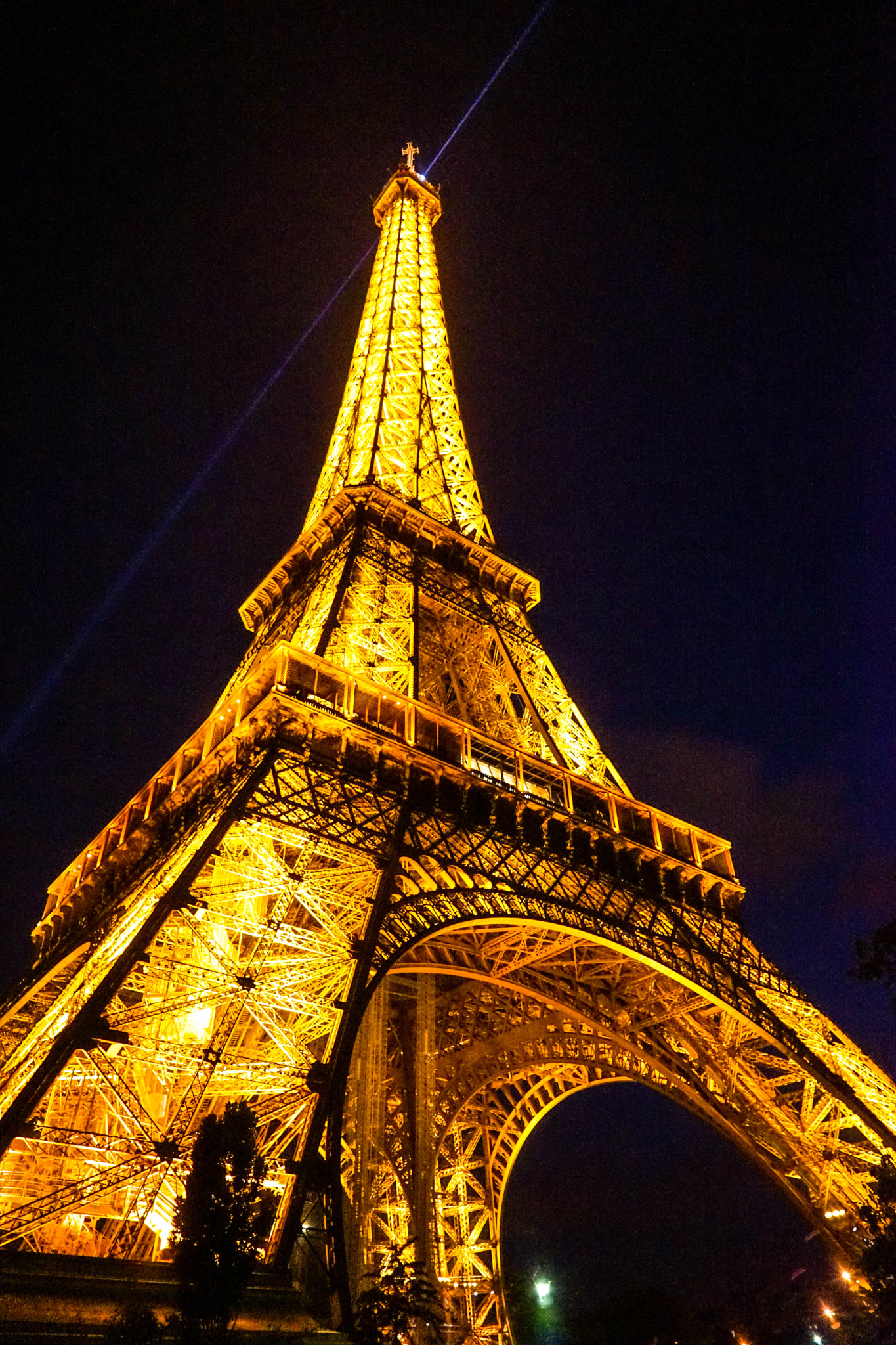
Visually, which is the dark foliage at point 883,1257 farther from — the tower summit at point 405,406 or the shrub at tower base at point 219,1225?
the tower summit at point 405,406

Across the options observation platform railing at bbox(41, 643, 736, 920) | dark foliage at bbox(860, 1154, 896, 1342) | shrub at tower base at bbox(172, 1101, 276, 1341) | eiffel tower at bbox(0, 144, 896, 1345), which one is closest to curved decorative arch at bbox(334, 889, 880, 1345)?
eiffel tower at bbox(0, 144, 896, 1345)

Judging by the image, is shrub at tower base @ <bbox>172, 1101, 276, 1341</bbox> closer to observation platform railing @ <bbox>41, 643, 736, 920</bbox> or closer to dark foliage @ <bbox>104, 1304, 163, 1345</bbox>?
dark foliage @ <bbox>104, 1304, 163, 1345</bbox>

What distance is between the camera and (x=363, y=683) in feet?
64.4

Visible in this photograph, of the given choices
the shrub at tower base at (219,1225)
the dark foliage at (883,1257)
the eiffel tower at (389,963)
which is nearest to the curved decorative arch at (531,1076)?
the eiffel tower at (389,963)

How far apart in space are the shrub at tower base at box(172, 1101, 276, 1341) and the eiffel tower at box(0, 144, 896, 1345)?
3.09 feet

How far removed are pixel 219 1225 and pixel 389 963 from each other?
5.38m

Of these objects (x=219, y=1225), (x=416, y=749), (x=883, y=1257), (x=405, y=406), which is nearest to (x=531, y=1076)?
(x=883, y=1257)

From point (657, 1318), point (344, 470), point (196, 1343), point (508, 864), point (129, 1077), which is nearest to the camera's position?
point (196, 1343)

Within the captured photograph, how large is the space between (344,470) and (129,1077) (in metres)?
23.6

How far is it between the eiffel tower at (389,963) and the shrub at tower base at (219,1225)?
3.09 feet

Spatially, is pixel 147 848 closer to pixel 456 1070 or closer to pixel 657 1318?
pixel 456 1070

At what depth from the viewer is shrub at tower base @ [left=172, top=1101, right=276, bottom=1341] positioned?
9.05 m

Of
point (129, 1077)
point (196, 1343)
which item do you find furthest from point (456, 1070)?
point (196, 1343)

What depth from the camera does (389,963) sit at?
14562mm
